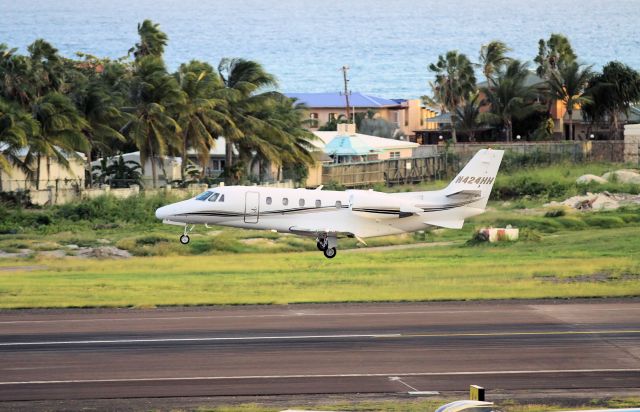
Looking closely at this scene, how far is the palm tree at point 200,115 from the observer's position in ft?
246

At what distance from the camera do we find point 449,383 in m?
27.0

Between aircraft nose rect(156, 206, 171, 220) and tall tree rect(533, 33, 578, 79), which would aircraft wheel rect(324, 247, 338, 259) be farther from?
tall tree rect(533, 33, 578, 79)

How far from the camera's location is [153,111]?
236 ft

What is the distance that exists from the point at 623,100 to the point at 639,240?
53.9 meters

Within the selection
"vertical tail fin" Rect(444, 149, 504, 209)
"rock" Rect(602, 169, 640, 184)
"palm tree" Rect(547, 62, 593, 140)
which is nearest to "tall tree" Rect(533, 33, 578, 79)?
"palm tree" Rect(547, 62, 593, 140)

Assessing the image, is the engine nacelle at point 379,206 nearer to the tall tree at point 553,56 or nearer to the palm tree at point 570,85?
the palm tree at point 570,85

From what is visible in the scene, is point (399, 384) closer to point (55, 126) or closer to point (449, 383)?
point (449, 383)

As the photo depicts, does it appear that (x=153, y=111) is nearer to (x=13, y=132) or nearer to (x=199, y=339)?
(x=13, y=132)

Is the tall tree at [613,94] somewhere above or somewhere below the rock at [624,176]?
above

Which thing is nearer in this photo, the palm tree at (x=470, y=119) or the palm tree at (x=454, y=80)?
the palm tree at (x=470, y=119)

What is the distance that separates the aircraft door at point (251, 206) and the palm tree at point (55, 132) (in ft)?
84.7

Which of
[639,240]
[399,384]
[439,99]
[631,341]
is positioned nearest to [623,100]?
[439,99]

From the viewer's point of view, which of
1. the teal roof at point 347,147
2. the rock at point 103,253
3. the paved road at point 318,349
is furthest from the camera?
the teal roof at point 347,147

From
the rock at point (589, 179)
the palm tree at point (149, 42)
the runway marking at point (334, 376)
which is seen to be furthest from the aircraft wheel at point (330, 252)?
the palm tree at point (149, 42)
